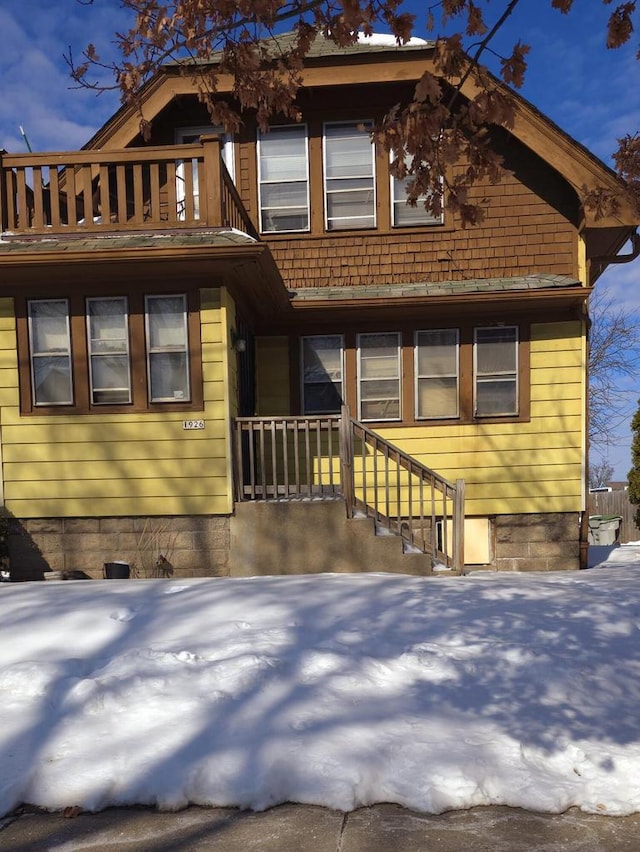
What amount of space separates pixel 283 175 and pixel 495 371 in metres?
4.62

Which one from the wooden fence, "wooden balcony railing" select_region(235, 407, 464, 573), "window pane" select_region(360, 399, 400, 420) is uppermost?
"window pane" select_region(360, 399, 400, 420)

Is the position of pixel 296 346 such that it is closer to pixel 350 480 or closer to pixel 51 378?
pixel 350 480

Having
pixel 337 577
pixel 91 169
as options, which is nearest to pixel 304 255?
pixel 91 169

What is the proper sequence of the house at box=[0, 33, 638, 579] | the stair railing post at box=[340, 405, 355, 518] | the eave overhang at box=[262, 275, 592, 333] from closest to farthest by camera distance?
the stair railing post at box=[340, 405, 355, 518]
the house at box=[0, 33, 638, 579]
the eave overhang at box=[262, 275, 592, 333]

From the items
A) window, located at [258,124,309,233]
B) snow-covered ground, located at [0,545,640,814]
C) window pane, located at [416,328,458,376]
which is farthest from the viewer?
window, located at [258,124,309,233]

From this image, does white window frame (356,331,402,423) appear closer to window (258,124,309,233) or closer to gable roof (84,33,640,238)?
window (258,124,309,233)

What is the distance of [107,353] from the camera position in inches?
313

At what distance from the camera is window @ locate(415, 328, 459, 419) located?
955 cm

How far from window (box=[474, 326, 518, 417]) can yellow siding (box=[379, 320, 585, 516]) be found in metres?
0.26

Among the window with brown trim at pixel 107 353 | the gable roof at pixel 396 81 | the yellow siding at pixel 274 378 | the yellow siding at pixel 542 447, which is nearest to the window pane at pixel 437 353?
the yellow siding at pixel 542 447

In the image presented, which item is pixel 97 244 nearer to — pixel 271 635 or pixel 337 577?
pixel 337 577

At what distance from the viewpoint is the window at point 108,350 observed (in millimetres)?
7922

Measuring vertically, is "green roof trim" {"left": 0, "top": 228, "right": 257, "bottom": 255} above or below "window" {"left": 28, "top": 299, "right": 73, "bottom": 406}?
above

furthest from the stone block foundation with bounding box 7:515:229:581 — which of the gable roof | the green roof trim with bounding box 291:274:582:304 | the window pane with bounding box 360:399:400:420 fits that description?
the gable roof
